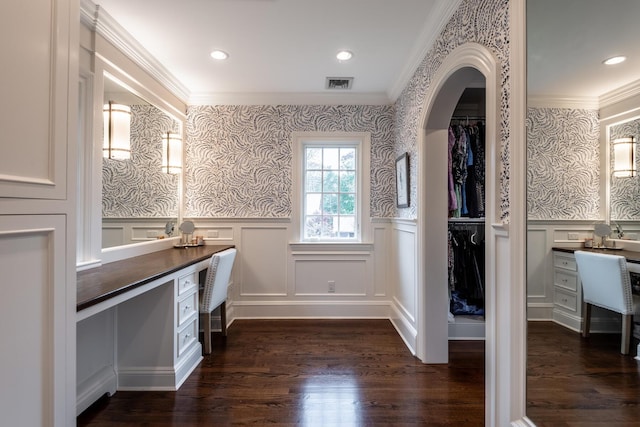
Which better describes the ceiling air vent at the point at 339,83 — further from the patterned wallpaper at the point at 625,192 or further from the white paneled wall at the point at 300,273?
the patterned wallpaper at the point at 625,192

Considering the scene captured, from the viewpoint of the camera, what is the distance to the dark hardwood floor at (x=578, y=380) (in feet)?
3.22

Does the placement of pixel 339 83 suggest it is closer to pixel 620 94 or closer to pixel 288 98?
pixel 288 98

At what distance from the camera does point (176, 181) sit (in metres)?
3.20

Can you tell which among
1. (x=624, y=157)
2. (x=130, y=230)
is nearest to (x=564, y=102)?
(x=624, y=157)

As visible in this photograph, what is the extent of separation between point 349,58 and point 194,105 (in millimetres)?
1821

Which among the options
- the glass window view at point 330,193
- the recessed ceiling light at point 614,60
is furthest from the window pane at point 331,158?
the recessed ceiling light at point 614,60

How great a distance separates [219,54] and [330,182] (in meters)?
1.68

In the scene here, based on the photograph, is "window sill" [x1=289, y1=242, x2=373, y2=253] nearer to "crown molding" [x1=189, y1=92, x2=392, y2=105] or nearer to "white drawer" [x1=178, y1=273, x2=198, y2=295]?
"white drawer" [x1=178, y1=273, x2=198, y2=295]

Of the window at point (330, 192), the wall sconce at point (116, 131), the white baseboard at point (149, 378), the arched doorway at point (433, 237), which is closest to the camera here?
the white baseboard at point (149, 378)

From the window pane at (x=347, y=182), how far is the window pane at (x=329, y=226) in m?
0.35

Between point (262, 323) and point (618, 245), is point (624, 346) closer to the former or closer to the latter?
point (618, 245)

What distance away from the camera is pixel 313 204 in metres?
3.53

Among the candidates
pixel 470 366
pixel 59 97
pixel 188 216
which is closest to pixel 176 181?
pixel 188 216

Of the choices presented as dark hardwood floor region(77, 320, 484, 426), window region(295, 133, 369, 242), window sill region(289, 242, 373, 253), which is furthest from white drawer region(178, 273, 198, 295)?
window region(295, 133, 369, 242)
